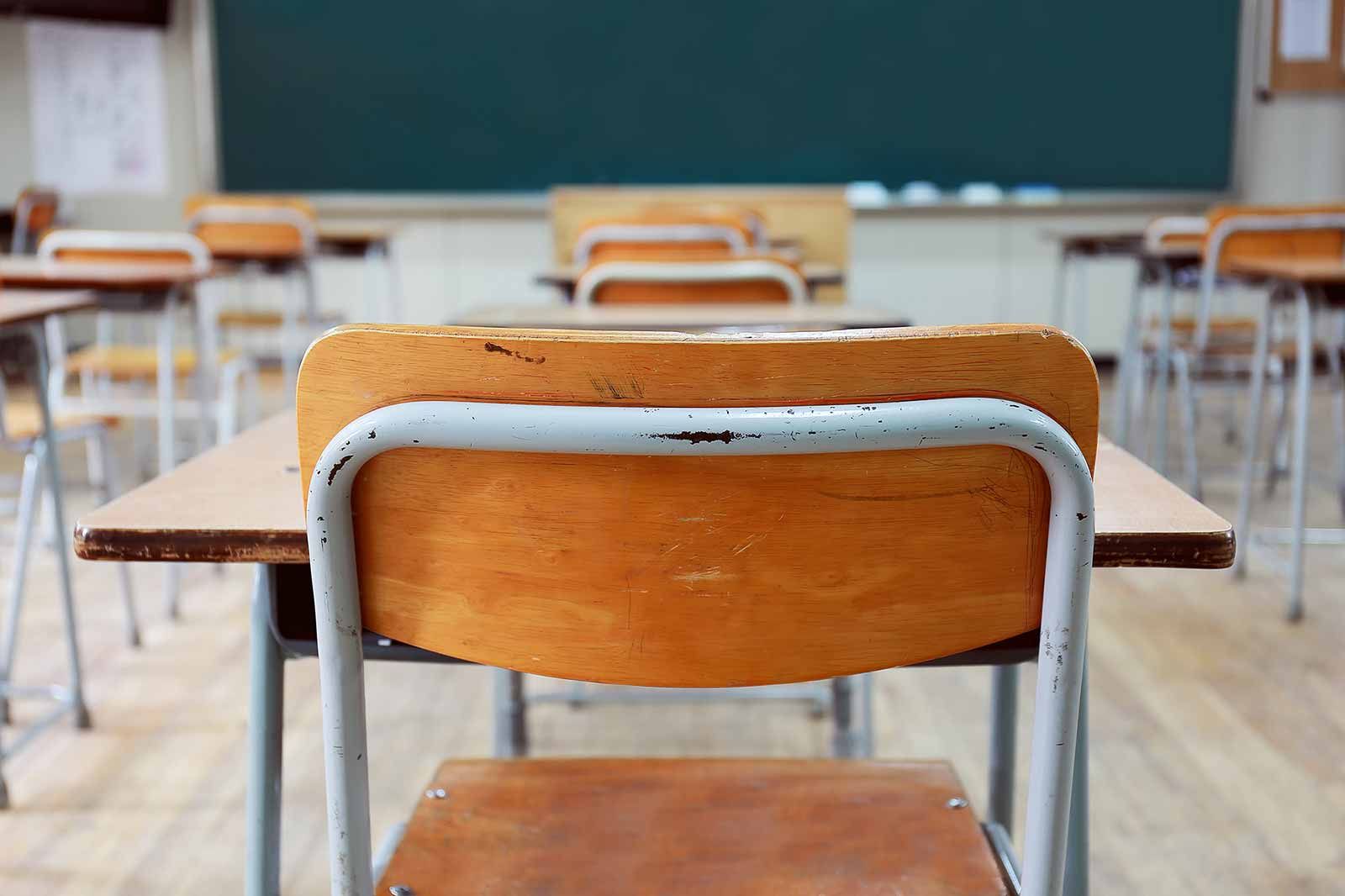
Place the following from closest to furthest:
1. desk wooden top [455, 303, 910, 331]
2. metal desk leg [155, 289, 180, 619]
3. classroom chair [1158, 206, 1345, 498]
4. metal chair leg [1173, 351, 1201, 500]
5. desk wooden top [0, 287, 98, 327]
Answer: desk wooden top [455, 303, 910, 331] → desk wooden top [0, 287, 98, 327] → metal desk leg [155, 289, 180, 619] → classroom chair [1158, 206, 1345, 498] → metal chair leg [1173, 351, 1201, 500]

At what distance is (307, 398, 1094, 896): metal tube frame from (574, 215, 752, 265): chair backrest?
6.99ft

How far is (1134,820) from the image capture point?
1897mm

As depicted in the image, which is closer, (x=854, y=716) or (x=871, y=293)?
(x=854, y=716)

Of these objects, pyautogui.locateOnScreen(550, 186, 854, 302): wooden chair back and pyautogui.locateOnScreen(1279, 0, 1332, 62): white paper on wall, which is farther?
pyautogui.locateOnScreen(1279, 0, 1332, 62): white paper on wall

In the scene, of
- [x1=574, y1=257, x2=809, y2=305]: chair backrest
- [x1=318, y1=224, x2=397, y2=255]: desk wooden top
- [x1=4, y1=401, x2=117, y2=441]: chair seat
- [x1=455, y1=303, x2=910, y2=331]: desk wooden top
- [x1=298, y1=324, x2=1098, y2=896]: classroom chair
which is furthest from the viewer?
[x1=318, y1=224, x2=397, y2=255]: desk wooden top

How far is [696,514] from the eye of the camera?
0.64 m

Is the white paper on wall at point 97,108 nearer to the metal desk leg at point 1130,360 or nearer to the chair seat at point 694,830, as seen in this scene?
the metal desk leg at point 1130,360

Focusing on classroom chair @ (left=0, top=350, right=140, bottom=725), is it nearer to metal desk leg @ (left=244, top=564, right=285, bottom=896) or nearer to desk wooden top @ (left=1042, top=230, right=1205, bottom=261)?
metal desk leg @ (left=244, top=564, right=285, bottom=896)

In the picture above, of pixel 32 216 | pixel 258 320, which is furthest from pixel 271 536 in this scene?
pixel 32 216

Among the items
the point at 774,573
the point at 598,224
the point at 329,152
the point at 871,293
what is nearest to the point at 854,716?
the point at 598,224

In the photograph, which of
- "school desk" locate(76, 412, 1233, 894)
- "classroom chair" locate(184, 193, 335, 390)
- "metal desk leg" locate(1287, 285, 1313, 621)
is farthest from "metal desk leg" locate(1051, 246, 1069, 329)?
"school desk" locate(76, 412, 1233, 894)

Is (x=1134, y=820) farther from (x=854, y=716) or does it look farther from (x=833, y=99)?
(x=833, y=99)

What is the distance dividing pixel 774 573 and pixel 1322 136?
6712 mm

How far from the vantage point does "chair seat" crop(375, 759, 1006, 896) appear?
0.85m
